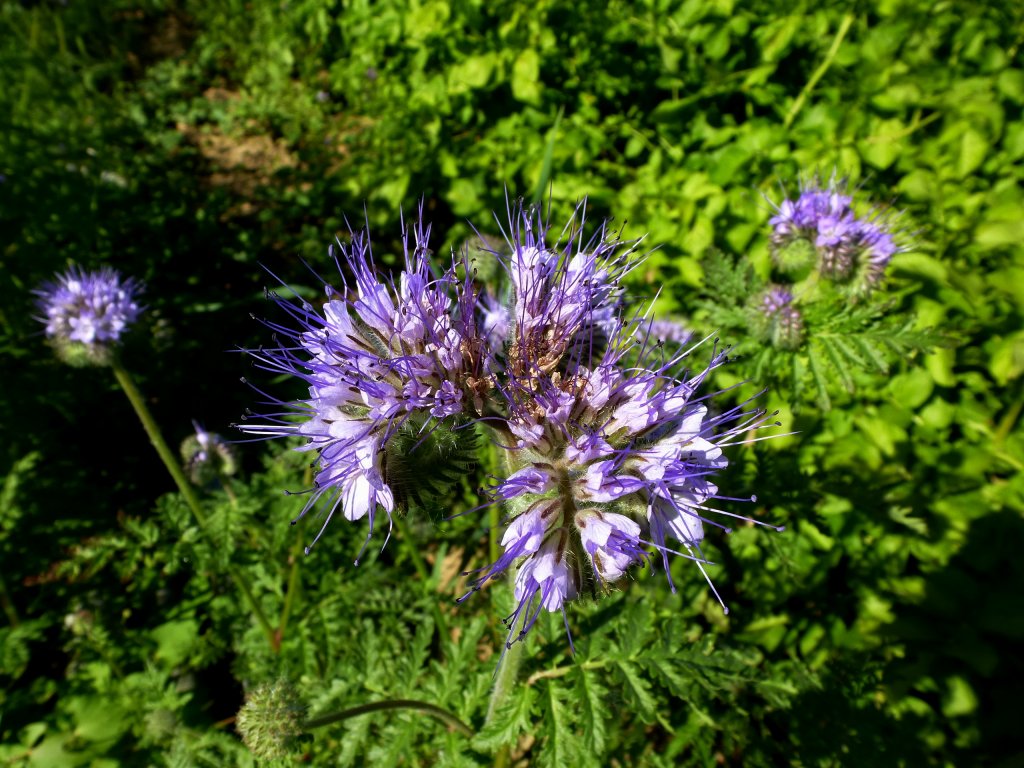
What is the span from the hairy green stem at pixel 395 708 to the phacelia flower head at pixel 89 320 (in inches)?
82.2

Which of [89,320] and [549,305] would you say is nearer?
[549,305]

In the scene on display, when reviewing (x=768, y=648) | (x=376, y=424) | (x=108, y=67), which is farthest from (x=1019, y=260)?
(x=108, y=67)

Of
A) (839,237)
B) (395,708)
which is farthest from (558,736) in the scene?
(839,237)

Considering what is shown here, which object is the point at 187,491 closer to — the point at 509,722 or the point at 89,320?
the point at 89,320

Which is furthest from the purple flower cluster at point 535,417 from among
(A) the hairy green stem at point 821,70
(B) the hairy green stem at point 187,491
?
(A) the hairy green stem at point 821,70

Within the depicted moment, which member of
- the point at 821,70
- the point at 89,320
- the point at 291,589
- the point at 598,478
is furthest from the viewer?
the point at 821,70

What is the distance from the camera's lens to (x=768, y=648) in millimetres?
2963

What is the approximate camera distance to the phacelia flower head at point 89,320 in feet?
10.2

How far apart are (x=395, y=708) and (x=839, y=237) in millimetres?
2409

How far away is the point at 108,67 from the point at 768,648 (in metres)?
8.43

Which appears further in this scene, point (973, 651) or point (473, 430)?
point (973, 651)

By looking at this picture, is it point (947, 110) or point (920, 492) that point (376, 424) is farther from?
point (947, 110)

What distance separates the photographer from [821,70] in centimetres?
445

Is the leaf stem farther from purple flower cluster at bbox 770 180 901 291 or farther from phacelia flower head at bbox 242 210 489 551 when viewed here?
purple flower cluster at bbox 770 180 901 291
